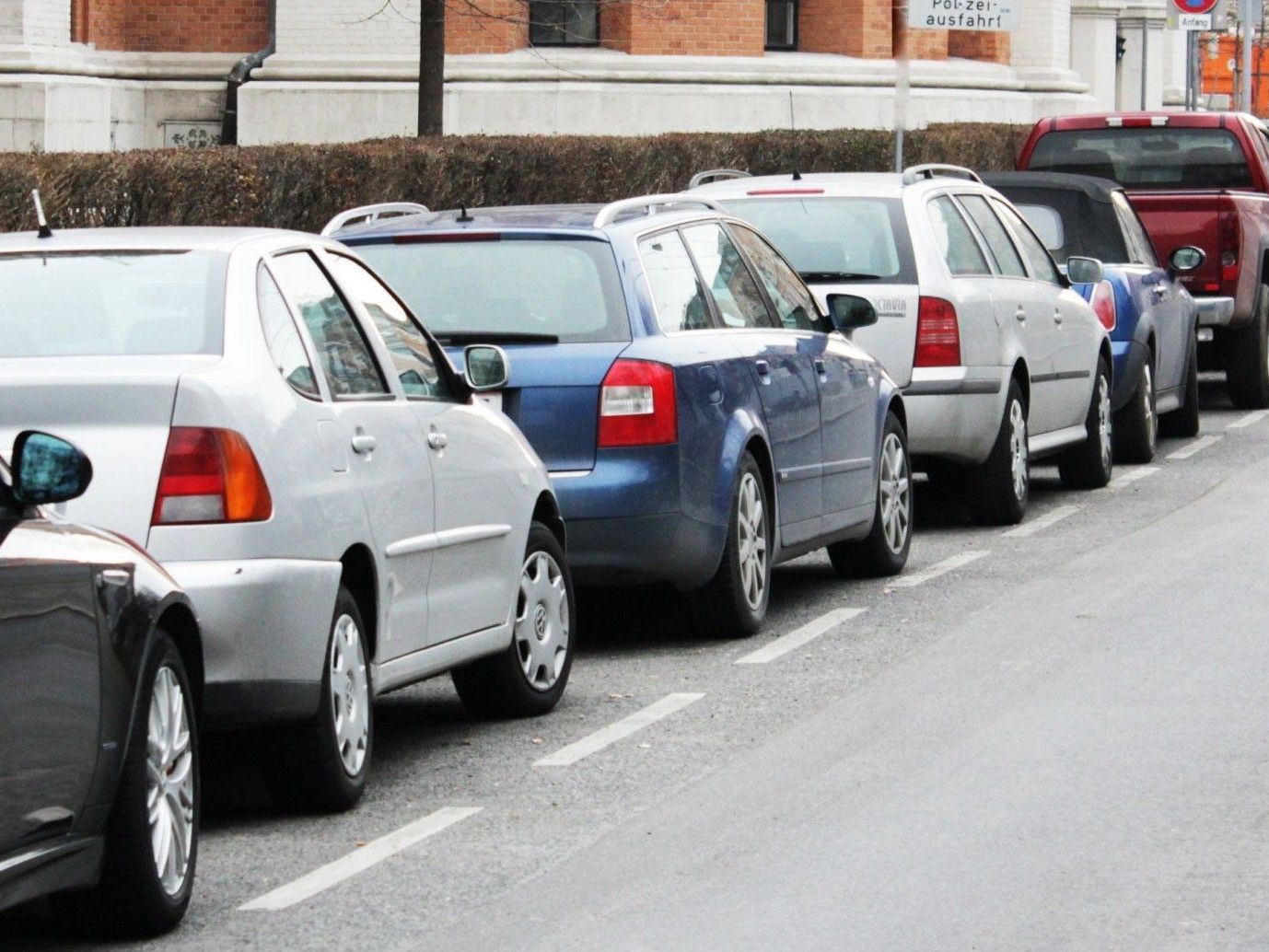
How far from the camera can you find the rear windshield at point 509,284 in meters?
9.68

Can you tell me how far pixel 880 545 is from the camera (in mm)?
11797

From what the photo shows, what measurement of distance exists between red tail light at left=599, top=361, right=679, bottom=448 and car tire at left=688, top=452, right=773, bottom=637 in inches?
19.6

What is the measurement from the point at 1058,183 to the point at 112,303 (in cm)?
1114

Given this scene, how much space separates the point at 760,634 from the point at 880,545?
5.23 feet

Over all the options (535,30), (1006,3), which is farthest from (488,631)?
(535,30)

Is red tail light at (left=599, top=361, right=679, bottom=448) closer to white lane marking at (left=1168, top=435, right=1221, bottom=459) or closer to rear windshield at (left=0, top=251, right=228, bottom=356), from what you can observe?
rear windshield at (left=0, top=251, right=228, bottom=356)

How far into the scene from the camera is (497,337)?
969 centimetres

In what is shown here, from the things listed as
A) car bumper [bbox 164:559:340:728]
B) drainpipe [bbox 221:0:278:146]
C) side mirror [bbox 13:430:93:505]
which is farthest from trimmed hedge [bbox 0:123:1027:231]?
side mirror [bbox 13:430:93:505]

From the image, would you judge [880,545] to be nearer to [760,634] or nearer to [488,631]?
[760,634]

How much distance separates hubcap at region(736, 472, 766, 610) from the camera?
10.1 meters

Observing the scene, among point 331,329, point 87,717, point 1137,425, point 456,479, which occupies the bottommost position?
point 1137,425

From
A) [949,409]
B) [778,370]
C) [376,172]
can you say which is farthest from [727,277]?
[376,172]

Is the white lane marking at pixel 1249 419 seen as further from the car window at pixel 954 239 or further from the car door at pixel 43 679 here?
the car door at pixel 43 679

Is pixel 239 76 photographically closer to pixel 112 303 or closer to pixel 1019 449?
pixel 1019 449
